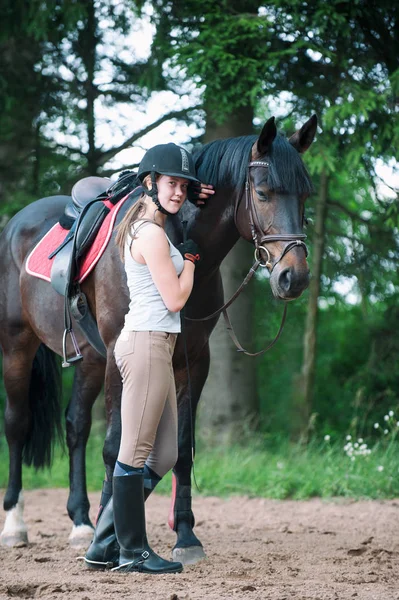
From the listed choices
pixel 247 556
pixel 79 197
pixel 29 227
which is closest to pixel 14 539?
pixel 247 556

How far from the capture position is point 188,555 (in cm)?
472

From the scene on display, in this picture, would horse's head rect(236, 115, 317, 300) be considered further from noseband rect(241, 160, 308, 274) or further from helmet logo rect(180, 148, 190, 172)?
helmet logo rect(180, 148, 190, 172)

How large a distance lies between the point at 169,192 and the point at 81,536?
266cm

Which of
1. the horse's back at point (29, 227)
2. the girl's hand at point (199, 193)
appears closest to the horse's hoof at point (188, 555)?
the girl's hand at point (199, 193)

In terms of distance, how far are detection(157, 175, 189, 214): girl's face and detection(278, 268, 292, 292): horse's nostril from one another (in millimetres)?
601

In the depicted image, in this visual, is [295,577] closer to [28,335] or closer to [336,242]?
[28,335]

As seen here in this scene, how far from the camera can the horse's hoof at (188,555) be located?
4707 millimetres

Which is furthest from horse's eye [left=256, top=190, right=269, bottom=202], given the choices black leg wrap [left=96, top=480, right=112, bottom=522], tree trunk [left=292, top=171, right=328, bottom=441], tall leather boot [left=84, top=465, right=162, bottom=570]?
tree trunk [left=292, top=171, right=328, bottom=441]

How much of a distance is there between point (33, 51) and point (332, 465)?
19.4 feet

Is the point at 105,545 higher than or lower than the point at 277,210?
lower

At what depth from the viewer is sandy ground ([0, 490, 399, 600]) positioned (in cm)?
371

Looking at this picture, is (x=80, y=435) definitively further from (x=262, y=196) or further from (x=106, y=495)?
(x=262, y=196)

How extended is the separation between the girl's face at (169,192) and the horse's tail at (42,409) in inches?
112

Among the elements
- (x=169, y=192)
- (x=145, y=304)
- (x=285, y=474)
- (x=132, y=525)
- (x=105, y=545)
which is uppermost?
(x=169, y=192)
